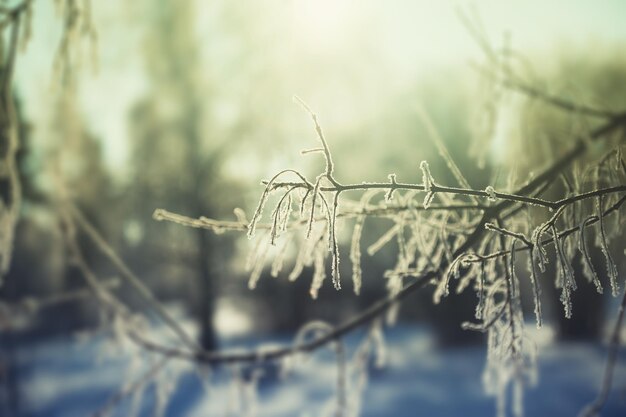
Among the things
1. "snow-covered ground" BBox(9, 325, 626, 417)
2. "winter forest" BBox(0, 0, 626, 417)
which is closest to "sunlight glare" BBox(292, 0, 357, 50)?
"winter forest" BBox(0, 0, 626, 417)

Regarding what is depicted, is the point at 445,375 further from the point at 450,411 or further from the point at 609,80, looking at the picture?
the point at 609,80

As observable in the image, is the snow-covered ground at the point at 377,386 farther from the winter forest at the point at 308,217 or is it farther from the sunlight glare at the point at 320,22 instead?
the sunlight glare at the point at 320,22

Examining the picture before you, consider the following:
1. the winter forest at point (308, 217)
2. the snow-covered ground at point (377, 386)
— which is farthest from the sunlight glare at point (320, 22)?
the snow-covered ground at point (377, 386)

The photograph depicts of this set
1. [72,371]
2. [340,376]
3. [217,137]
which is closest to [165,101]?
[217,137]

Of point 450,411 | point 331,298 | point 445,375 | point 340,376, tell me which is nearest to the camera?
point 340,376

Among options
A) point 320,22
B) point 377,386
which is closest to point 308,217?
point 320,22

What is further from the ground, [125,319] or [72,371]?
[125,319]

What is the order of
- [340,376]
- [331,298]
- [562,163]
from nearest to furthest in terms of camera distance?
1. [562,163]
2. [340,376]
3. [331,298]

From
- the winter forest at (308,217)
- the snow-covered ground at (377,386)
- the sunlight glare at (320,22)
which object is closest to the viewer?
the winter forest at (308,217)
